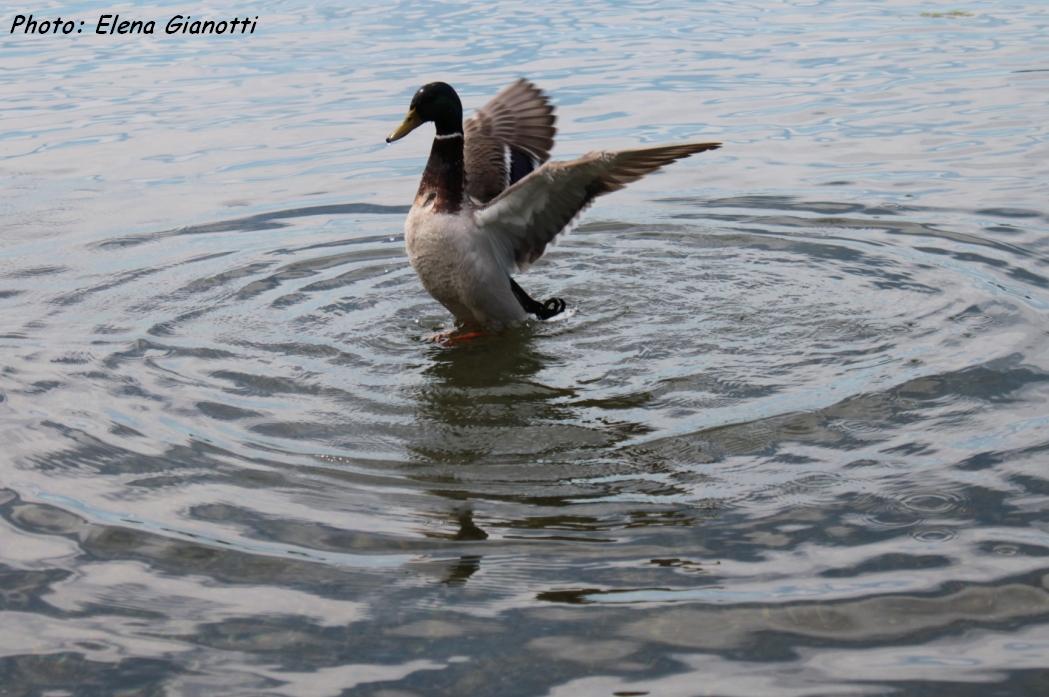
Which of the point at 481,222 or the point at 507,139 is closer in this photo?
the point at 481,222

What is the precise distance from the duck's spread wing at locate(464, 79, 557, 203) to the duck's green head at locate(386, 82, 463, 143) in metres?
0.70

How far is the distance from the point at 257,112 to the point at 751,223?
6089 mm

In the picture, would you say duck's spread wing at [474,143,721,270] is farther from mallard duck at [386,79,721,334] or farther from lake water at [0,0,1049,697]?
lake water at [0,0,1049,697]

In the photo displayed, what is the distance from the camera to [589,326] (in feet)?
23.5

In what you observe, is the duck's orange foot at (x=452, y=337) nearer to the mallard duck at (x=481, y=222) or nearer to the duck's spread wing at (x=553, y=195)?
the mallard duck at (x=481, y=222)

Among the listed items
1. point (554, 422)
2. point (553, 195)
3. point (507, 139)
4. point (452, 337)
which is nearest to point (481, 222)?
point (553, 195)

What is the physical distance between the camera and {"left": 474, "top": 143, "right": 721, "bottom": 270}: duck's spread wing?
257 inches

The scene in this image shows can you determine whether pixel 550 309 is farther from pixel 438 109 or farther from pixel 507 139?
pixel 507 139

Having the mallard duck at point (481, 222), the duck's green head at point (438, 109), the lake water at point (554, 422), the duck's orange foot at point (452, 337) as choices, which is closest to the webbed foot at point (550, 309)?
the mallard duck at point (481, 222)

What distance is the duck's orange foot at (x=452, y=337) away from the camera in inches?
281

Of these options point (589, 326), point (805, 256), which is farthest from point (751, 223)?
point (589, 326)

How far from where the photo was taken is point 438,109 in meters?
7.57

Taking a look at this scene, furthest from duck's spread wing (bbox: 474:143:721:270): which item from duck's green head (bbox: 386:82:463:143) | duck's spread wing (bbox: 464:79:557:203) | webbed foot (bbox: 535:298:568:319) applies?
duck's spread wing (bbox: 464:79:557:203)

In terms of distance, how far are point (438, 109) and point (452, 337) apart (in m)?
1.32
